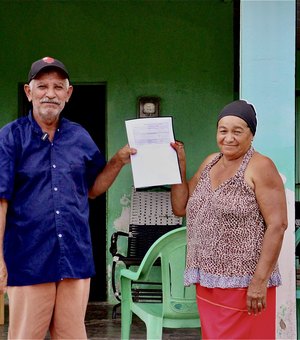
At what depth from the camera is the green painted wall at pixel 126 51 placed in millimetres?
7812

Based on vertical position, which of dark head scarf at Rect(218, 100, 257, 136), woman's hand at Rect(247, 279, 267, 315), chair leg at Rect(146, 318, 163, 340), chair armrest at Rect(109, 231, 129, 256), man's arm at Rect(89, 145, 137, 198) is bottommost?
chair leg at Rect(146, 318, 163, 340)

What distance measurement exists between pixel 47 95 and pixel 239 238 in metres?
1.16

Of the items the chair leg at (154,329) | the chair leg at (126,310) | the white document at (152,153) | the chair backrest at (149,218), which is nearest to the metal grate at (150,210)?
the chair backrest at (149,218)

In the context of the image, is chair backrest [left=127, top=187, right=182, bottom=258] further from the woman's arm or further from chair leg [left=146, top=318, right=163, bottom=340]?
the woman's arm

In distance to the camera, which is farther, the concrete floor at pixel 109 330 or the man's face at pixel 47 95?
the concrete floor at pixel 109 330

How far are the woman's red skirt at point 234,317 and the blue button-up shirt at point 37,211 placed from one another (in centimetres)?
67

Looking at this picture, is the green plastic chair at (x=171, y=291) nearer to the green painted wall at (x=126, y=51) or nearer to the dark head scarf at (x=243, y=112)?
the dark head scarf at (x=243, y=112)

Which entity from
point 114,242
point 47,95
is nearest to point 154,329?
point 47,95

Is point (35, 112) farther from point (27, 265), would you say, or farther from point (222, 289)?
point (222, 289)

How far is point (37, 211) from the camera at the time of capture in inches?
143

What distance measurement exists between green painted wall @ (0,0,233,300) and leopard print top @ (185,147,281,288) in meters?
4.17

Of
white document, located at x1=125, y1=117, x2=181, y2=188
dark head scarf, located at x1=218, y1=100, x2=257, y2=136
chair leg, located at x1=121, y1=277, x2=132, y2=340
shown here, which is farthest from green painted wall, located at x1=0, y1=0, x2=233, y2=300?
dark head scarf, located at x1=218, y1=100, x2=257, y2=136

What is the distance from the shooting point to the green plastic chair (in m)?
4.61

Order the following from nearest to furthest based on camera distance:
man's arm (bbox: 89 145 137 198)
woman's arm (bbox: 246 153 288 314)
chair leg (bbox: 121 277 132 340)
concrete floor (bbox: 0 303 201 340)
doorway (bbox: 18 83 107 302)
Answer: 1. woman's arm (bbox: 246 153 288 314)
2. man's arm (bbox: 89 145 137 198)
3. chair leg (bbox: 121 277 132 340)
4. concrete floor (bbox: 0 303 201 340)
5. doorway (bbox: 18 83 107 302)
